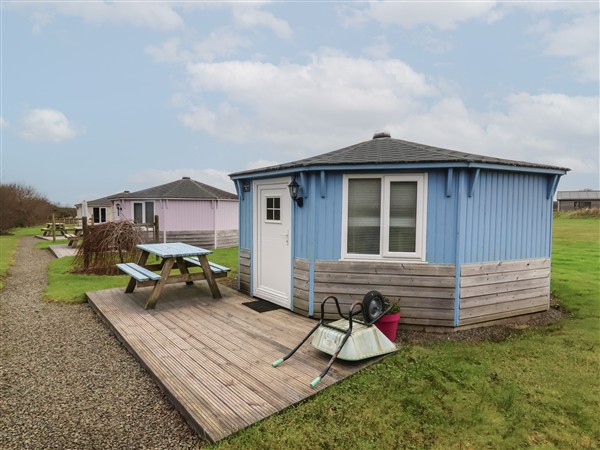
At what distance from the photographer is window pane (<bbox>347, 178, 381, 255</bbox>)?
15.5 feet

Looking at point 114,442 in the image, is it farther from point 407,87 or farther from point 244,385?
point 407,87

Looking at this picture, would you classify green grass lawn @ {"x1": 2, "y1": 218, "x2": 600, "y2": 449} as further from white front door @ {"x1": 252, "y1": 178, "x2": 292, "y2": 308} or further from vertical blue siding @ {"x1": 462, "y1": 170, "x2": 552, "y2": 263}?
white front door @ {"x1": 252, "y1": 178, "x2": 292, "y2": 308}

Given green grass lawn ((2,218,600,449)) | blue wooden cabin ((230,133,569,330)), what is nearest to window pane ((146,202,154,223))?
blue wooden cabin ((230,133,569,330))

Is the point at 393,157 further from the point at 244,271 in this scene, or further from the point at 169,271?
the point at 169,271

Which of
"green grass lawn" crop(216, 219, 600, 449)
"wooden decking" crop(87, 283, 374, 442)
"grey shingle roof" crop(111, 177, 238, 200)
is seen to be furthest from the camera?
"grey shingle roof" crop(111, 177, 238, 200)

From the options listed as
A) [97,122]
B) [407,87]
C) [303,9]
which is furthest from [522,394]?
[97,122]

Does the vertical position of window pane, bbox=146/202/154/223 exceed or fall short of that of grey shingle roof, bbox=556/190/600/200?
it falls short

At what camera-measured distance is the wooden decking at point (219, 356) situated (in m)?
2.62

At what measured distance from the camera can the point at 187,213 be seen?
630 inches

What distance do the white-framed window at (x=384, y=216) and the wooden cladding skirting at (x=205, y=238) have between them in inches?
492

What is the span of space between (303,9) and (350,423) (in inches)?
383

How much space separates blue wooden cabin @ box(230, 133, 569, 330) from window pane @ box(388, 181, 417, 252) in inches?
0.5

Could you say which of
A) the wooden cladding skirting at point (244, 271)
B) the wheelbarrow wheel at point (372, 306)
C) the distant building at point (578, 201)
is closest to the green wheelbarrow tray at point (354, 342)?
the wheelbarrow wheel at point (372, 306)

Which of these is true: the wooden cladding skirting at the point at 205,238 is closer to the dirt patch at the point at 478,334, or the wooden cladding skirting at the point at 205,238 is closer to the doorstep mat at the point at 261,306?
the doorstep mat at the point at 261,306
